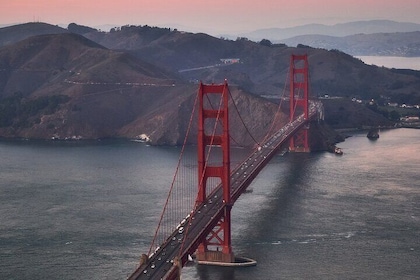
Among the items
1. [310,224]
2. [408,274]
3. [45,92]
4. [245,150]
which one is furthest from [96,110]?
[408,274]

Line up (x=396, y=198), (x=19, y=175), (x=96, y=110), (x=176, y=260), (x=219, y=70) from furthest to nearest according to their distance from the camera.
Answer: (x=219, y=70), (x=96, y=110), (x=19, y=175), (x=396, y=198), (x=176, y=260)

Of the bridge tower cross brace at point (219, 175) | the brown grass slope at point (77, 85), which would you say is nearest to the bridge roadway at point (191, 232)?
the bridge tower cross brace at point (219, 175)

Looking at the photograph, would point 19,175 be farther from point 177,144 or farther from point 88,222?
point 177,144

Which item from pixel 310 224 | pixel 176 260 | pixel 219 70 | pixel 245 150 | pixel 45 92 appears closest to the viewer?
pixel 176 260

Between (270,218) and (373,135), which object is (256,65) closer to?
(373,135)

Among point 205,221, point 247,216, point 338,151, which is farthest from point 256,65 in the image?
point 205,221

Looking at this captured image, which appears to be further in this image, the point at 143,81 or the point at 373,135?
the point at 143,81

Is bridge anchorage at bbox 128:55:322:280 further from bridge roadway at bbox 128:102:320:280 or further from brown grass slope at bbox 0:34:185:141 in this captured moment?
brown grass slope at bbox 0:34:185:141

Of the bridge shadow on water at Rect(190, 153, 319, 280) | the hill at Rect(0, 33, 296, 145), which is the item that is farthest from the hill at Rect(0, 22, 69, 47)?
the bridge shadow on water at Rect(190, 153, 319, 280)
